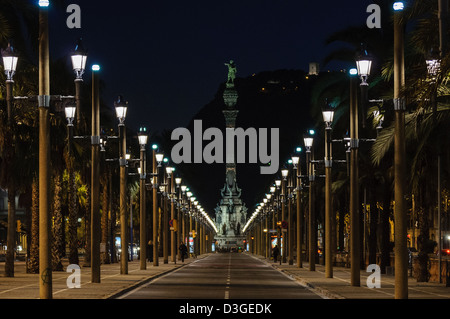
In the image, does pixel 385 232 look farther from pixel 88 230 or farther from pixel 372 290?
pixel 88 230

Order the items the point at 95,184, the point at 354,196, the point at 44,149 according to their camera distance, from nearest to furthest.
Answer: the point at 44,149 → the point at 354,196 → the point at 95,184

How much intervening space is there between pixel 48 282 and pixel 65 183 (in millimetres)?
44506

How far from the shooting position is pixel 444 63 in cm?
2078

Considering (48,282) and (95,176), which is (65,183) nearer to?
(95,176)

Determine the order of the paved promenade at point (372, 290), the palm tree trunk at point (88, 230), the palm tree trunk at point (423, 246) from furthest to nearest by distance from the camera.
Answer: the palm tree trunk at point (88, 230)
the palm tree trunk at point (423, 246)
the paved promenade at point (372, 290)

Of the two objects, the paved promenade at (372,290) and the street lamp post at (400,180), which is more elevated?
the street lamp post at (400,180)

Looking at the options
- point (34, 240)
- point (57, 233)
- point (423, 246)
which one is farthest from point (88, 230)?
point (423, 246)

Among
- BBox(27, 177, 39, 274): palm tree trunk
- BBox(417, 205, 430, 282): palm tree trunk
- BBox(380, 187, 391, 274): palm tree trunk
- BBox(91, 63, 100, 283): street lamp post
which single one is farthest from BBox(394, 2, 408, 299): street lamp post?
BBox(380, 187, 391, 274): palm tree trunk

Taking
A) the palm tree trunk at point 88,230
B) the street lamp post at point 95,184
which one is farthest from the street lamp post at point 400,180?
the palm tree trunk at point 88,230

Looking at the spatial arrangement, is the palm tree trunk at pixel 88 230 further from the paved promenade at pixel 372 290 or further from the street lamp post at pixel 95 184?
the paved promenade at pixel 372 290

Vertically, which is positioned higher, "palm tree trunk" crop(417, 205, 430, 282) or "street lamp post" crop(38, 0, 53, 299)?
"street lamp post" crop(38, 0, 53, 299)

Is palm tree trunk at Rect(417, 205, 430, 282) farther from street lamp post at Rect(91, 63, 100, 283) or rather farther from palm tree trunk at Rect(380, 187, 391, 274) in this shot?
street lamp post at Rect(91, 63, 100, 283)

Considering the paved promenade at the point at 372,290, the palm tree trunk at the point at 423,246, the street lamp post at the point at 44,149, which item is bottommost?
the paved promenade at the point at 372,290
